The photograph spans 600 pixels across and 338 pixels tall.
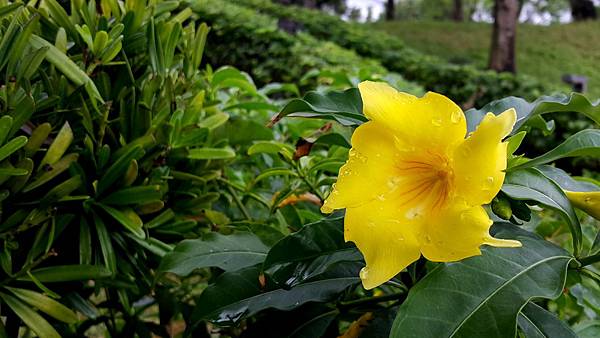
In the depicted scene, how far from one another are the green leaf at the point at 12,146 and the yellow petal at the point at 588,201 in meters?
0.69

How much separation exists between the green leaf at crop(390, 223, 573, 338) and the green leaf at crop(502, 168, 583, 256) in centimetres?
5

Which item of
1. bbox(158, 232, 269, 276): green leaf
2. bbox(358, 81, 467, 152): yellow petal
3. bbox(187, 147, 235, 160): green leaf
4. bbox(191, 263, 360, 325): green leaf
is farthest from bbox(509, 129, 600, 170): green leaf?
bbox(187, 147, 235, 160): green leaf

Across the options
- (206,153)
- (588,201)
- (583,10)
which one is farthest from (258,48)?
(583,10)

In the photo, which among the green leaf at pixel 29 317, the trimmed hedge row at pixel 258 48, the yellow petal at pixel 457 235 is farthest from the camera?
the trimmed hedge row at pixel 258 48

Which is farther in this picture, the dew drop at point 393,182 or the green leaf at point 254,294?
the green leaf at point 254,294

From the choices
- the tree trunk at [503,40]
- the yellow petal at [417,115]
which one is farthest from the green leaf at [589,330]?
the tree trunk at [503,40]

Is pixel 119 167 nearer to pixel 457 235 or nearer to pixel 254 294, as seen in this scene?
pixel 254 294

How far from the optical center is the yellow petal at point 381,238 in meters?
0.56

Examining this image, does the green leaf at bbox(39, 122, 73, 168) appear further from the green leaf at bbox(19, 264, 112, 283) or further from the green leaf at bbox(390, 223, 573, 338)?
the green leaf at bbox(390, 223, 573, 338)

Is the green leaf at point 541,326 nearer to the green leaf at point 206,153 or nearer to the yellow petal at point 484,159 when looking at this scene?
the yellow petal at point 484,159

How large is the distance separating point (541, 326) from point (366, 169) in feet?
0.85

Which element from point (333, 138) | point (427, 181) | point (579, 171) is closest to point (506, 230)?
point (427, 181)

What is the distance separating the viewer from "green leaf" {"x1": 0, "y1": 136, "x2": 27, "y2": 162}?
78 centimetres

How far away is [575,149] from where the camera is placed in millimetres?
627
